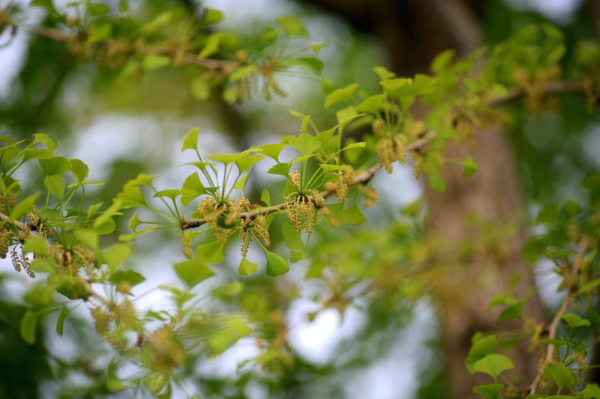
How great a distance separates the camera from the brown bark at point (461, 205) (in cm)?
185

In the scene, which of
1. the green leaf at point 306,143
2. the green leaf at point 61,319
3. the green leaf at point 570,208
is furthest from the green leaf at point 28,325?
the green leaf at point 570,208

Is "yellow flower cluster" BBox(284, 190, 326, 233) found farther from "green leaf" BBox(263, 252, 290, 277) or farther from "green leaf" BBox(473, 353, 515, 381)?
"green leaf" BBox(473, 353, 515, 381)

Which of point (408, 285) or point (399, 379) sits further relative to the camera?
point (399, 379)

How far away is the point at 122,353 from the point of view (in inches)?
34.3

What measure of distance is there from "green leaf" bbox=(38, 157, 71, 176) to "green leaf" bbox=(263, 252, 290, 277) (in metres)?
0.34

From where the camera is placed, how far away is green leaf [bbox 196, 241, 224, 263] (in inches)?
34.1

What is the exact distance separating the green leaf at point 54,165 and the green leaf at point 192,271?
235mm

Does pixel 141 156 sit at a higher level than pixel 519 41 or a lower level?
lower

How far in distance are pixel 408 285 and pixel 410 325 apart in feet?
4.21

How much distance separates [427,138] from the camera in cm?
104

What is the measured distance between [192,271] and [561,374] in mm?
637

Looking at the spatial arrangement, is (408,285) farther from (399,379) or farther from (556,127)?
(556,127)

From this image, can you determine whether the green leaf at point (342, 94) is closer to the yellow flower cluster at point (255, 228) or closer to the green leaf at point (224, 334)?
the yellow flower cluster at point (255, 228)

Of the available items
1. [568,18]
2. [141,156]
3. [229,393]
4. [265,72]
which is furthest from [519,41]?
[141,156]
